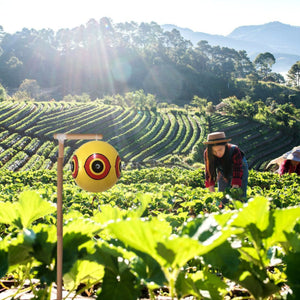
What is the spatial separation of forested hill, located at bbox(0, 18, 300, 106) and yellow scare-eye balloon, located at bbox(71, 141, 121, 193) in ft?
254

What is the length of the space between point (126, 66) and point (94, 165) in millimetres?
96257

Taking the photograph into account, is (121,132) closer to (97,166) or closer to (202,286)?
(97,166)

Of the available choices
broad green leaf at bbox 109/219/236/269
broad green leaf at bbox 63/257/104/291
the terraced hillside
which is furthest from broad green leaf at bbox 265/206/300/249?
the terraced hillside

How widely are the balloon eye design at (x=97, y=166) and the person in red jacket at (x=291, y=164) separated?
5847mm

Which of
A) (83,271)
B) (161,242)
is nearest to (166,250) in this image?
(161,242)

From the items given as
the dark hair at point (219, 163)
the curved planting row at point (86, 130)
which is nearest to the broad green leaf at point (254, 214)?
the dark hair at point (219, 163)

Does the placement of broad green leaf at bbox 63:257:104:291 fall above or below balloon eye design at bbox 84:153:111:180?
below

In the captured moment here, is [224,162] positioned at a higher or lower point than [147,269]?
lower

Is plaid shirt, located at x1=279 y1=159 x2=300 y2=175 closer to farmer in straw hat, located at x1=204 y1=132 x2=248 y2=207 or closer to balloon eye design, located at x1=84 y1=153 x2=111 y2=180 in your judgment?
farmer in straw hat, located at x1=204 y1=132 x2=248 y2=207

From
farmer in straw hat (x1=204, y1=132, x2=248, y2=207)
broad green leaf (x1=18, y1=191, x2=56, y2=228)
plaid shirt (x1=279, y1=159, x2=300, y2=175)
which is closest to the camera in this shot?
broad green leaf (x1=18, y1=191, x2=56, y2=228)

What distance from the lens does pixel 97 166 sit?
4.57 ft

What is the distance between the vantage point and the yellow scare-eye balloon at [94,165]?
137 cm

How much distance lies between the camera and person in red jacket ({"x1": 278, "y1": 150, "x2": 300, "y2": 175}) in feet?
21.5

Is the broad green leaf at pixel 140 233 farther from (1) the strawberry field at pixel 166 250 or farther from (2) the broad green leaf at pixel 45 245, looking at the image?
(2) the broad green leaf at pixel 45 245
